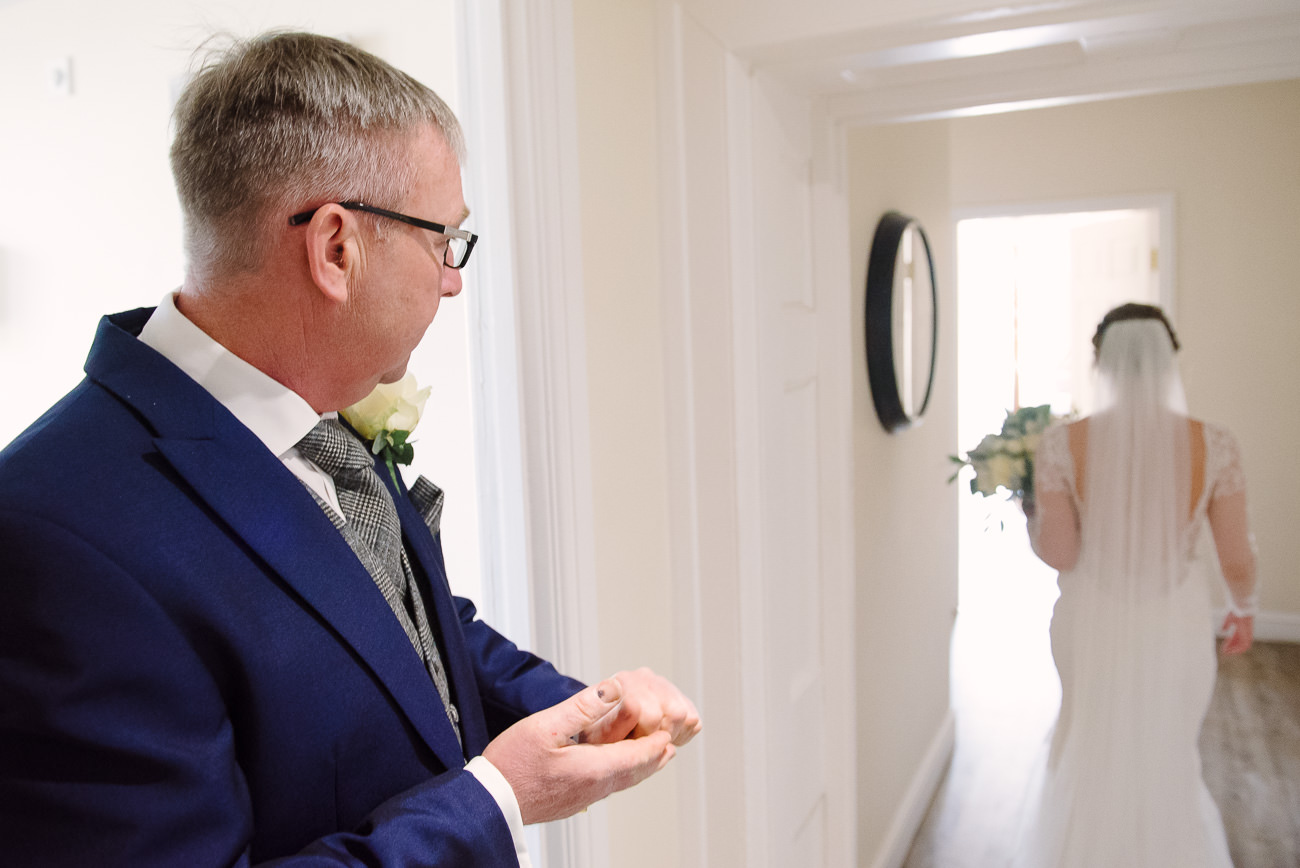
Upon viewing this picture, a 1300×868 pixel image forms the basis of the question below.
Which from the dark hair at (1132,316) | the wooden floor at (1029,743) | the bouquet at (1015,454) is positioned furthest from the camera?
the wooden floor at (1029,743)

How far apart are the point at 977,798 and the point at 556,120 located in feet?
10.2

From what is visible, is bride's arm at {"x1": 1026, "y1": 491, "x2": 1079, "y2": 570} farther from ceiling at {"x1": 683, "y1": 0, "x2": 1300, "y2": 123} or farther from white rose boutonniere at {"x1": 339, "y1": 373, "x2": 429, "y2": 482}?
white rose boutonniere at {"x1": 339, "y1": 373, "x2": 429, "y2": 482}

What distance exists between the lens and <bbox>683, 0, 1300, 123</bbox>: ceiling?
5.02 ft

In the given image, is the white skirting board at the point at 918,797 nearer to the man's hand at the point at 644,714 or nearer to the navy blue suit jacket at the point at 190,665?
the man's hand at the point at 644,714

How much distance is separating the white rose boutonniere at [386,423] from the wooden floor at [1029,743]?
275cm

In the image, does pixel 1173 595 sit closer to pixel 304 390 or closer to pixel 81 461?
pixel 304 390

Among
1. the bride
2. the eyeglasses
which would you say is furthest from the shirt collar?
the bride

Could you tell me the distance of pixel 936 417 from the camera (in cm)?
372

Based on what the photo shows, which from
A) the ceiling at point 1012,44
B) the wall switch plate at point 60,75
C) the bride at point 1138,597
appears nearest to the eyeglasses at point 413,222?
the wall switch plate at point 60,75

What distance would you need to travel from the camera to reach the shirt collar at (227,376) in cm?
82

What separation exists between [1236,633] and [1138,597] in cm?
40

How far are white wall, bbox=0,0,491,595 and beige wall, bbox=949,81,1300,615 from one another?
3.79 metres

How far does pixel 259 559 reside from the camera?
2.53ft

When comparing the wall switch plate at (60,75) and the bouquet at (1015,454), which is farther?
the bouquet at (1015,454)
